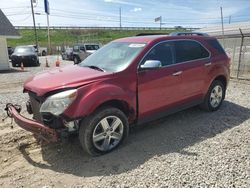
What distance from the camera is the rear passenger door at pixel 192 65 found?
5496 millimetres

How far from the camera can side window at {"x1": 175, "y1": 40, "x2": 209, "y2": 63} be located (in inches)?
217

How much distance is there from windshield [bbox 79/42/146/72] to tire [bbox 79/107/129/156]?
2.62 ft

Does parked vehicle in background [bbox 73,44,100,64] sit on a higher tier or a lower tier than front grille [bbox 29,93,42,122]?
lower

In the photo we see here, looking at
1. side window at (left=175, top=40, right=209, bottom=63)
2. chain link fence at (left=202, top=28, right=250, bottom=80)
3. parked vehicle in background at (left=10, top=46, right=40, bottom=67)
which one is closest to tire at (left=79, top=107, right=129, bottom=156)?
side window at (left=175, top=40, right=209, bottom=63)

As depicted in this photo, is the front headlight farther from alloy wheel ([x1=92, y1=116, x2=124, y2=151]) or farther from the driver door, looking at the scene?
the driver door

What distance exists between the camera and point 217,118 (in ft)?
19.8

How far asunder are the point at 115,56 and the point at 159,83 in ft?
3.12

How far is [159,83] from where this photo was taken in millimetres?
4969

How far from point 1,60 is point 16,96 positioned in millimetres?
11749

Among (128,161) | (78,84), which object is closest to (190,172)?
(128,161)

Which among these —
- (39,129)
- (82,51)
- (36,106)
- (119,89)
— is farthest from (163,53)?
(82,51)

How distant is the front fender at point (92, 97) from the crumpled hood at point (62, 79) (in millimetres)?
142

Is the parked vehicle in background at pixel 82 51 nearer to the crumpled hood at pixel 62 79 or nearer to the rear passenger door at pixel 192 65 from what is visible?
the rear passenger door at pixel 192 65

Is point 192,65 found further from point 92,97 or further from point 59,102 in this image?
point 59,102
